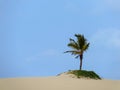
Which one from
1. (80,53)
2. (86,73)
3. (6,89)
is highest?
(80,53)

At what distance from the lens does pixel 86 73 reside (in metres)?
37.4

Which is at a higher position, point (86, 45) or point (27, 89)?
point (86, 45)

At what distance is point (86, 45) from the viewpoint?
43781 millimetres

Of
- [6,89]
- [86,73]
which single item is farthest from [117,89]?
[86,73]

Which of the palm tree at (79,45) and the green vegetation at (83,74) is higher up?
the palm tree at (79,45)

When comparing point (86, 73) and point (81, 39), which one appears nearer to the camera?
point (86, 73)

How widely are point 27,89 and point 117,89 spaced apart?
26.1 ft

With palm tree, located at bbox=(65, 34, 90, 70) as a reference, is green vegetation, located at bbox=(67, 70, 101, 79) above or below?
below

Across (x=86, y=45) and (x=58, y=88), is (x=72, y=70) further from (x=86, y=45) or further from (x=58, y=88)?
(x=58, y=88)

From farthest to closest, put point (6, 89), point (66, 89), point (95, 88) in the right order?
point (95, 88) < point (66, 89) < point (6, 89)

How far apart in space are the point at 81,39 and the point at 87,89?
2140 centimetres

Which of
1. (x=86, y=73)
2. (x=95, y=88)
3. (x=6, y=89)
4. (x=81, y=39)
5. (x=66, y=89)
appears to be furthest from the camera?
(x=81, y=39)

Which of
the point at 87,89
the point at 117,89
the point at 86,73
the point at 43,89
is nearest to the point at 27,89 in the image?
the point at 43,89

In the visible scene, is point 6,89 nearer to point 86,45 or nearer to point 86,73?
point 86,73
